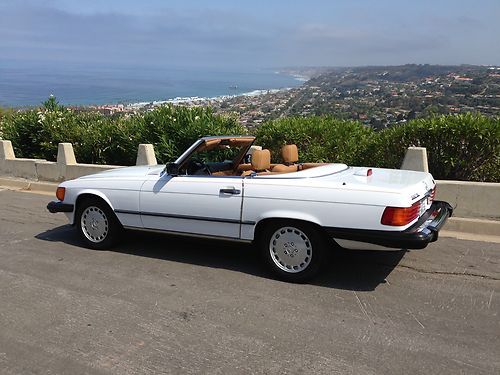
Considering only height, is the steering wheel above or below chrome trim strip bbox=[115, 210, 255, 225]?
above

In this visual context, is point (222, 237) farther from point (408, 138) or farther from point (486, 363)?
point (408, 138)

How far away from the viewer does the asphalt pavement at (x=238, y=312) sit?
3529 mm

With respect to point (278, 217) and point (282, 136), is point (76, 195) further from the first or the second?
point (282, 136)

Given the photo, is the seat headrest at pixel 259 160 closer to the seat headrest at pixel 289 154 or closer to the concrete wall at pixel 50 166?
the seat headrest at pixel 289 154

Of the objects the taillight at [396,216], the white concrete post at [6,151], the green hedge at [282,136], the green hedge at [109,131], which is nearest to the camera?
the taillight at [396,216]

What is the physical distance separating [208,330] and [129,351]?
648 mm

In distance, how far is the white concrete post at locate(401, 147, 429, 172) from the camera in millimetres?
7125

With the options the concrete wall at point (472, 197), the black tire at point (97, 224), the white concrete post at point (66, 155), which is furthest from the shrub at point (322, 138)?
the white concrete post at point (66, 155)

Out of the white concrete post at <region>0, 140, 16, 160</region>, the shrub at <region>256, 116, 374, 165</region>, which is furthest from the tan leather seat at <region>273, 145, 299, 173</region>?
the white concrete post at <region>0, 140, 16, 160</region>

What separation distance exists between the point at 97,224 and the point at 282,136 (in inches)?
155

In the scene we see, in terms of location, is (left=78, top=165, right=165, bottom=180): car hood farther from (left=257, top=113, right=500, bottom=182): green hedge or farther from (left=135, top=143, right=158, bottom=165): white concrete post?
(left=257, top=113, right=500, bottom=182): green hedge

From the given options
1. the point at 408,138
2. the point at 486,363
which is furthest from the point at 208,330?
the point at 408,138

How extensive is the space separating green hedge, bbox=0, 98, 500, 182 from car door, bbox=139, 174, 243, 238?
3.72 metres

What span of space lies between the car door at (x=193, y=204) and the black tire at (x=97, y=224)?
566 millimetres
